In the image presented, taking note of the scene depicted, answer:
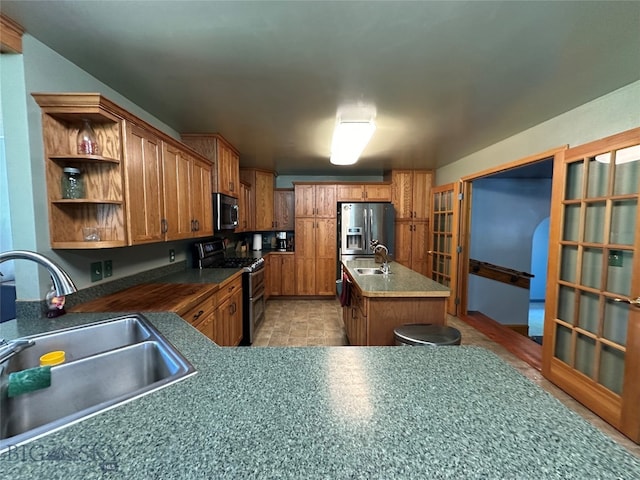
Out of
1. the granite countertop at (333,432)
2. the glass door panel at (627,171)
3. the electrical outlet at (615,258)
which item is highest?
the glass door panel at (627,171)

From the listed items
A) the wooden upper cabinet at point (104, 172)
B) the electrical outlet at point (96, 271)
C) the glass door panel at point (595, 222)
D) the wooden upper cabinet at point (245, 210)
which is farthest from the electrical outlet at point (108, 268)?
the glass door panel at point (595, 222)

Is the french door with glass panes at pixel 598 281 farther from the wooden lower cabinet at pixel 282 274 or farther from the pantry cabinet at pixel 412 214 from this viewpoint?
the wooden lower cabinet at pixel 282 274

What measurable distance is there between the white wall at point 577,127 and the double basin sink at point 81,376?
3.06 meters

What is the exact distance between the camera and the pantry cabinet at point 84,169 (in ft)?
4.81

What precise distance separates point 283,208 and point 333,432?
4823mm

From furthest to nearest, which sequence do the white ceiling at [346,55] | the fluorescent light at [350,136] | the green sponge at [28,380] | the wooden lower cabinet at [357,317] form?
the fluorescent light at [350,136] → the wooden lower cabinet at [357,317] → the white ceiling at [346,55] → the green sponge at [28,380]

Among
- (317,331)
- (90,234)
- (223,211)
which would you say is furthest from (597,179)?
(90,234)

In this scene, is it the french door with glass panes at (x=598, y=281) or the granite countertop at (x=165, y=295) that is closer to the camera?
the granite countertop at (x=165, y=295)

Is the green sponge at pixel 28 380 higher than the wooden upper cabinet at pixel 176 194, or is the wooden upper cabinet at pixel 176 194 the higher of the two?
the wooden upper cabinet at pixel 176 194

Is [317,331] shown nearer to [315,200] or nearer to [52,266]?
[315,200]

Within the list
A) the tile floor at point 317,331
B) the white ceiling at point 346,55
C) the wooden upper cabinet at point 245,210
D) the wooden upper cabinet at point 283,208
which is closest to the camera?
the white ceiling at point 346,55

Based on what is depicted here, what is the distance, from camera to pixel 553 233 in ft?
7.78

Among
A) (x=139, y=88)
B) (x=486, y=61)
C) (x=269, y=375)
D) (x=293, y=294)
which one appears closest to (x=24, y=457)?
(x=269, y=375)

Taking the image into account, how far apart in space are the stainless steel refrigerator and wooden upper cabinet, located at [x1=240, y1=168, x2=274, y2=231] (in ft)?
4.65
